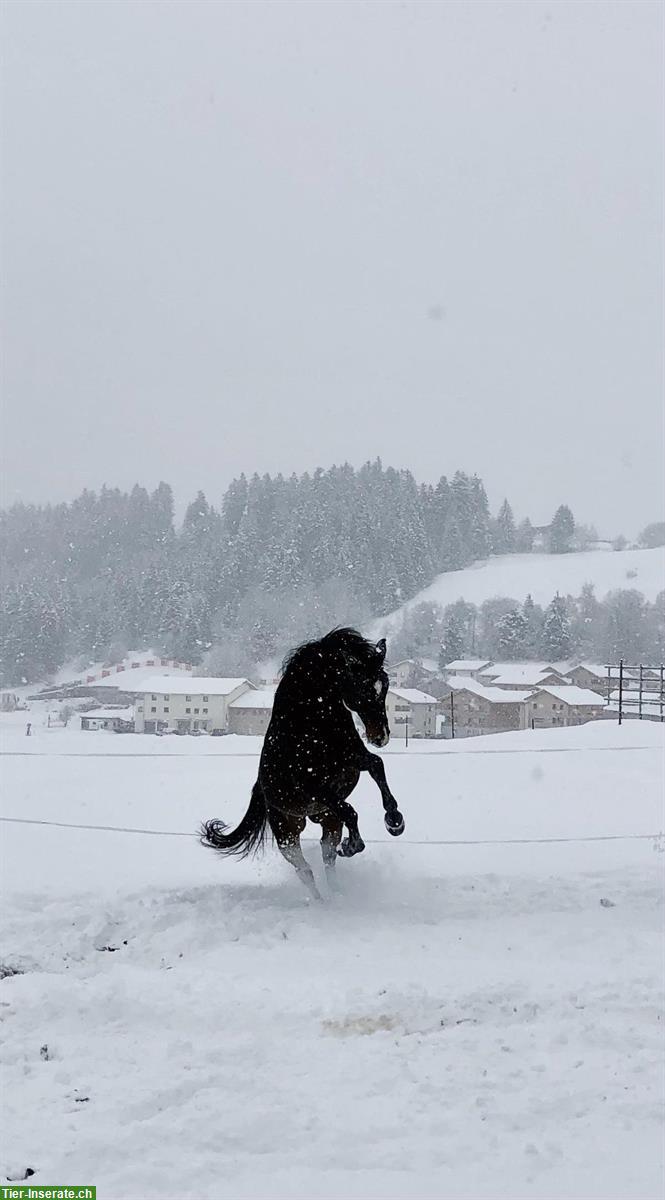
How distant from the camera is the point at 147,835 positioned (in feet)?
29.3

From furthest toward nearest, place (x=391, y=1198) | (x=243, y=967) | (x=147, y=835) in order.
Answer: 1. (x=147, y=835)
2. (x=243, y=967)
3. (x=391, y=1198)

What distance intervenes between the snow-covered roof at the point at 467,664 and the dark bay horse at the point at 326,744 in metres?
37.5

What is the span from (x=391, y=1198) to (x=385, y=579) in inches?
2115

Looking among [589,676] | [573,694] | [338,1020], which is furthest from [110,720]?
[338,1020]

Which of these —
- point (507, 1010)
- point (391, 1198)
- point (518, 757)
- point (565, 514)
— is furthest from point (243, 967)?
point (565, 514)

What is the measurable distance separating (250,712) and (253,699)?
501 millimetres

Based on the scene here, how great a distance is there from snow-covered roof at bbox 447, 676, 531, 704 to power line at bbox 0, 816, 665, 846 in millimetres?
26187

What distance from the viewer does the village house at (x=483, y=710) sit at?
112 feet

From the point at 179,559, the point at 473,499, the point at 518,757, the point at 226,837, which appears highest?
the point at 473,499

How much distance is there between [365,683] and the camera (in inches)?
252

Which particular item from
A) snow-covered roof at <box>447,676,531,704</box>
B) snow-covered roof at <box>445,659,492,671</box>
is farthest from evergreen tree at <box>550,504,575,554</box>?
snow-covered roof at <box>447,676,531,704</box>

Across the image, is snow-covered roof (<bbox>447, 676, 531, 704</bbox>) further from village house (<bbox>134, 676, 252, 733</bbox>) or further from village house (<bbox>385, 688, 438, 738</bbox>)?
village house (<bbox>134, 676, 252, 733</bbox>)

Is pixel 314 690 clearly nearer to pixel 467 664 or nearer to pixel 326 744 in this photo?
pixel 326 744

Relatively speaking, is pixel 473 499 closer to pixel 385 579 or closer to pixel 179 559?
pixel 385 579
